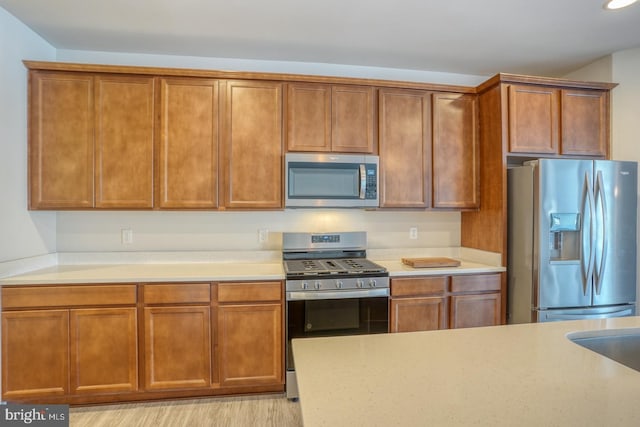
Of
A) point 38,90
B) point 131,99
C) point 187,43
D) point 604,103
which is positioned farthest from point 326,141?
point 604,103

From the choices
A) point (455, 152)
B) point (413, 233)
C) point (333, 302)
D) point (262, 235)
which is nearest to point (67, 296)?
point (262, 235)

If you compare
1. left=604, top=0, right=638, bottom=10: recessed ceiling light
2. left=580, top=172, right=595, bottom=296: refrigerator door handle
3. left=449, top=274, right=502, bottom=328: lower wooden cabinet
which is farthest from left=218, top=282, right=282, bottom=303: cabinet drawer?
left=604, top=0, right=638, bottom=10: recessed ceiling light

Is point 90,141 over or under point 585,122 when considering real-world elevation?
under

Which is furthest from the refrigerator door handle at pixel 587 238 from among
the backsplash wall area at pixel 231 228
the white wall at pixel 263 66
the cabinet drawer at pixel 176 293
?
the cabinet drawer at pixel 176 293

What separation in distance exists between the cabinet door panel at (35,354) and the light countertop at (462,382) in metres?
1.98

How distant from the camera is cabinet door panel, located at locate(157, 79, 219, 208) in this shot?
2.61 meters

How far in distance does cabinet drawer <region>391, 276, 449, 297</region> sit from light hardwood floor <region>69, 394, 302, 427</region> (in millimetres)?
1090

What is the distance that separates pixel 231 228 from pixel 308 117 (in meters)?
1.16

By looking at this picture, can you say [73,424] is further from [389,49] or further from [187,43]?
[389,49]

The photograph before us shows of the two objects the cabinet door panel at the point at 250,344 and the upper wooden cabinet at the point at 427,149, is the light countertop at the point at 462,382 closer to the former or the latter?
the cabinet door panel at the point at 250,344

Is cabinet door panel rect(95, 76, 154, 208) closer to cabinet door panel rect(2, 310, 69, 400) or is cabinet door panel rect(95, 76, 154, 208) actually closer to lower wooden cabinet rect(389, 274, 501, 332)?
cabinet door panel rect(2, 310, 69, 400)

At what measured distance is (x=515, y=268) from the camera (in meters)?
2.73

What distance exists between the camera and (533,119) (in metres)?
2.77

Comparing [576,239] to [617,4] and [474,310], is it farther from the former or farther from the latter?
[617,4]
